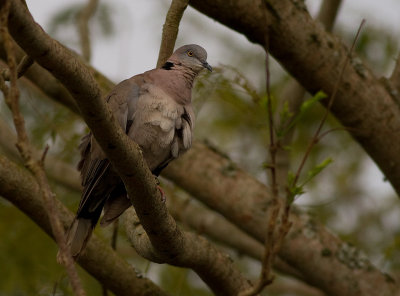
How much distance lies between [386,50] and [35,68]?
11.4ft

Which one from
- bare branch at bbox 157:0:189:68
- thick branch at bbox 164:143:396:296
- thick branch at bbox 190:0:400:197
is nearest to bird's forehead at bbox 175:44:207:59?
thick branch at bbox 190:0:400:197

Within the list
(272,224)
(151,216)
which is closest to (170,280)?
(151,216)

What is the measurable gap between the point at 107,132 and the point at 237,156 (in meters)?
4.81

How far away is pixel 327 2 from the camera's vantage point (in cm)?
548

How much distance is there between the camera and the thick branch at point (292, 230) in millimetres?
5055

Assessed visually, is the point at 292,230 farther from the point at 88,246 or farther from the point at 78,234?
the point at 78,234

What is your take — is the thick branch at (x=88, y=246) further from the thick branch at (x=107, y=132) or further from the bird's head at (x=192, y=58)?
the bird's head at (x=192, y=58)

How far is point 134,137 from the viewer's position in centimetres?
385

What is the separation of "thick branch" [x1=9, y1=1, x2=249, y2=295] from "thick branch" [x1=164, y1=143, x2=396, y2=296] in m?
1.50

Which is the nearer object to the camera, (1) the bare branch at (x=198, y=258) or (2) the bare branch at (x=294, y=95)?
(1) the bare branch at (x=198, y=258)

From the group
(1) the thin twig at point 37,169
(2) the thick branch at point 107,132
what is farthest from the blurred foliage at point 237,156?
(1) the thin twig at point 37,169

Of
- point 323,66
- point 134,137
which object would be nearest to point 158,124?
point 134,137

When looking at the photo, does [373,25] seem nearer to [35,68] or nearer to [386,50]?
[386,50]

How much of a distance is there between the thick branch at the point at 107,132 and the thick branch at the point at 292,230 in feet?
4.91
